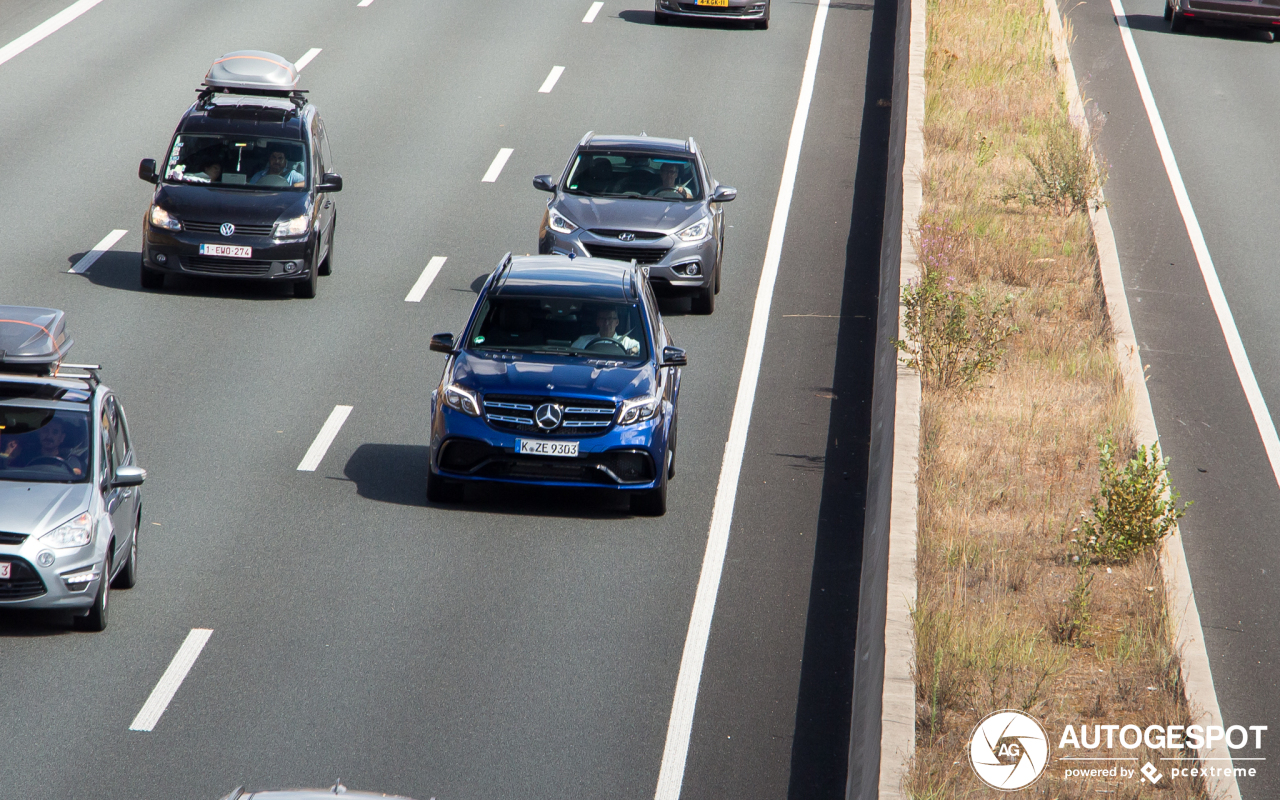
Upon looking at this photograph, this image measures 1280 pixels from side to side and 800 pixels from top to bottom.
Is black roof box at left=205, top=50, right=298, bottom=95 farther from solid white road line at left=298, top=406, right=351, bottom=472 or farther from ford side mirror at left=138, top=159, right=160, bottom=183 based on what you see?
solid white road line at left=298, top=406, right=351, bottom=472

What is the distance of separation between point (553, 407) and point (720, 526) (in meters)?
1.54

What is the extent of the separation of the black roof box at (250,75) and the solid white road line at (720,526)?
6635mm

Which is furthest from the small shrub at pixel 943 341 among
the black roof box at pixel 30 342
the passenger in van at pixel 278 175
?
the passenger in van at pixel 278 175

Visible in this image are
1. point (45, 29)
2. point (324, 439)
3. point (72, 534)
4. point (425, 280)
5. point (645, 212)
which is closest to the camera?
point (72, 534)

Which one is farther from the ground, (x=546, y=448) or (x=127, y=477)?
(x=127, y=477)

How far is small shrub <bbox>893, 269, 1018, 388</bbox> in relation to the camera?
A: 51.4 feet

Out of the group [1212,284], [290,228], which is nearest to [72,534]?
[290,228]

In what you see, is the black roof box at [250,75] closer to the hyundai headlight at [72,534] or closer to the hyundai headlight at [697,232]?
the hyundai headlight at [697,232]

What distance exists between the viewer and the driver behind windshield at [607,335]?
46.0 feet

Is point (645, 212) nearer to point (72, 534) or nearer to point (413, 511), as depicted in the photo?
point (413, 511)

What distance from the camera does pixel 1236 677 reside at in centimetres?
1057

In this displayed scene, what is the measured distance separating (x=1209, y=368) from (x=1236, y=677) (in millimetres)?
7842

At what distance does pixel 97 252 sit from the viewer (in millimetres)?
21078

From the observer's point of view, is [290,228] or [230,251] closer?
[230,251]
